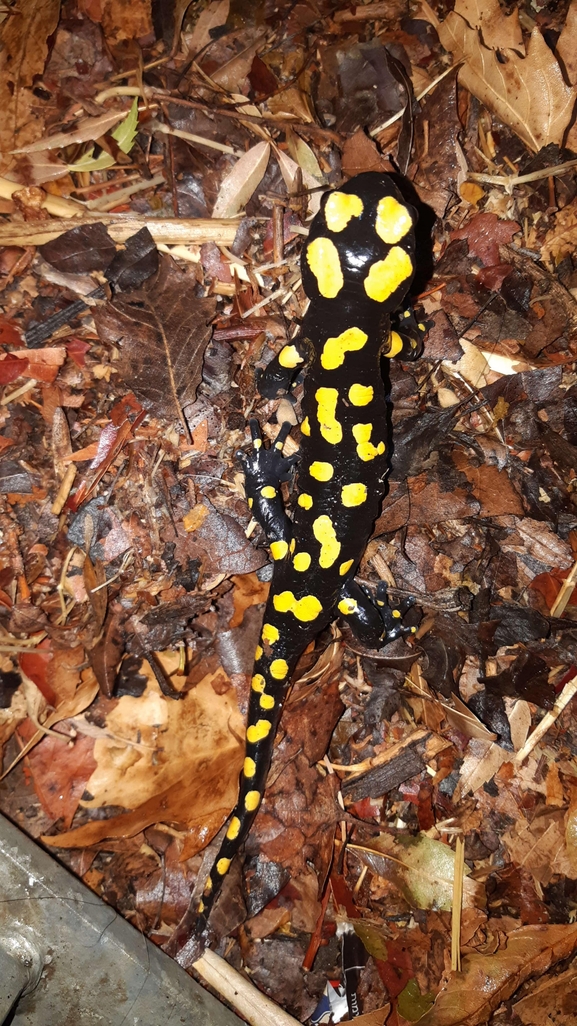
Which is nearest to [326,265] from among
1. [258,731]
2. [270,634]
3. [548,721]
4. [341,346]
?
[341,346]

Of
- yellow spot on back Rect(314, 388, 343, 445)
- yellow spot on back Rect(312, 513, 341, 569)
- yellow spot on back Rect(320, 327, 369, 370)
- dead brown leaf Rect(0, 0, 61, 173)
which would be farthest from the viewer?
dead brown leaf Rect(0, 0, 61, 173)

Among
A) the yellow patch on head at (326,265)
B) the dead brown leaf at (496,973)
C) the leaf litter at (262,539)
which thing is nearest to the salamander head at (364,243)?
the yellow patch on head at (326,265)

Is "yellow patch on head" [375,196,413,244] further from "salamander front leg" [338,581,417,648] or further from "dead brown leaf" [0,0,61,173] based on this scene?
"dead brown leaf" [0,0,61,173]

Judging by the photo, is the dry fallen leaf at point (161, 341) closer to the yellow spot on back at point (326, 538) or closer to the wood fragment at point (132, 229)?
the wood fragment at point (132, 229)

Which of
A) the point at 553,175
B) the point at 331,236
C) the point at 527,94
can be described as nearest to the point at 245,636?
the point at 331,236

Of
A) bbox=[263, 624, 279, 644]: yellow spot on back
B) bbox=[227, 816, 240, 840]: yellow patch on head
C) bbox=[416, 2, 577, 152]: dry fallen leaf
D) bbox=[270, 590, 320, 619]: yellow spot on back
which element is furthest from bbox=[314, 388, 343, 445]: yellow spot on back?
bbox=[227, 816, 240, 840]: yellow patch on head

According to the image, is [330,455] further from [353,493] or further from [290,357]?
[290,357]
